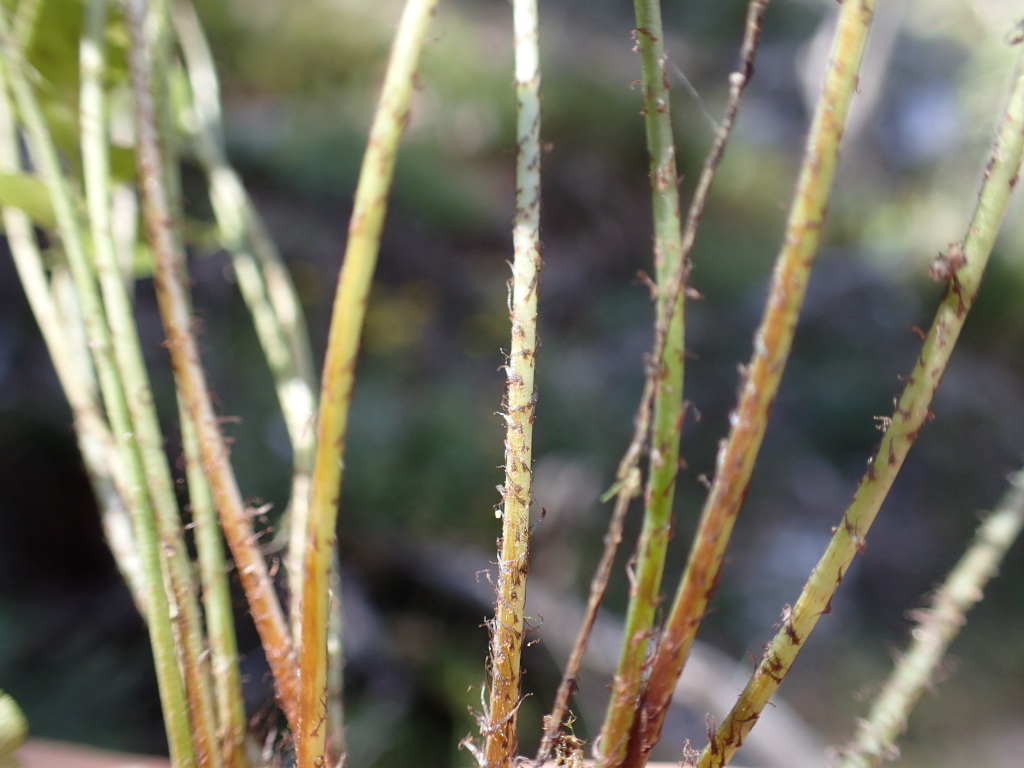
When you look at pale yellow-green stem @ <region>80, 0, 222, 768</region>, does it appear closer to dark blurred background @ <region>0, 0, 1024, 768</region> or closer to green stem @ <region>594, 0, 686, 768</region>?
green stem @ <region>594, 0, 686, 768</region>

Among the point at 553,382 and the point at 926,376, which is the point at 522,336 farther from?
the point at 553,382

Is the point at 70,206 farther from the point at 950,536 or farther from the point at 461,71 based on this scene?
the point at 461,71

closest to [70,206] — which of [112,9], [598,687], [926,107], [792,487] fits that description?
[112,9]

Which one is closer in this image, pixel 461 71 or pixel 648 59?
pixel 648 59

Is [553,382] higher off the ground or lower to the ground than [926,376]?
lower

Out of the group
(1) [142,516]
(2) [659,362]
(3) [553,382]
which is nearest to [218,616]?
(1) [142,516]

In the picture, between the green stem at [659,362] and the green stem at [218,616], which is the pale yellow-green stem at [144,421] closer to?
the green stem at [218,616]

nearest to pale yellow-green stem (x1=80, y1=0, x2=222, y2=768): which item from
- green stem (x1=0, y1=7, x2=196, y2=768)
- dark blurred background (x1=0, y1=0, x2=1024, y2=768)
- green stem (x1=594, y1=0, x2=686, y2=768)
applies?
green stem (x1=0, y1=7, x2=196, y2=768)
